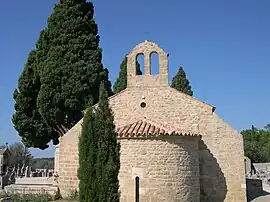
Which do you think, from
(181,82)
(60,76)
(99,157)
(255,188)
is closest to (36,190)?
(60,76)

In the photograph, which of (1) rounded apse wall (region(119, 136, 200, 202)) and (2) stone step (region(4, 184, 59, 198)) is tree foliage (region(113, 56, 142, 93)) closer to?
(2) stone step (region(4, 184, 59, 198))

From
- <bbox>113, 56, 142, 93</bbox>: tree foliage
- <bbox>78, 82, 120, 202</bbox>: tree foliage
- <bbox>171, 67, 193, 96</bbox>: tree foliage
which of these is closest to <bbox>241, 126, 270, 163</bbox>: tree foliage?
<bbox>171, 67, 193, 96</bbox>: tree foliage

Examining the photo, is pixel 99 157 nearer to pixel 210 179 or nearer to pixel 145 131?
pixel 145 131

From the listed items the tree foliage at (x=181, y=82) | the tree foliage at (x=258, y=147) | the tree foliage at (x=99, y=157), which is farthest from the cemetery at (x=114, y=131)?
the tree foliage at (x=258, y=147)

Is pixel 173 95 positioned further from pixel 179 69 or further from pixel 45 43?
pixel 179 69

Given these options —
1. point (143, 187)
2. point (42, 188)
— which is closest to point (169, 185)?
point (143, 187)

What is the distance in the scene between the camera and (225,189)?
55.1 ft

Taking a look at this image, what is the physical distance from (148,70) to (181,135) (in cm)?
460

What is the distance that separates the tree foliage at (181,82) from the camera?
3528 centimetres

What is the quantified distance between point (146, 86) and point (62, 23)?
9.39 m

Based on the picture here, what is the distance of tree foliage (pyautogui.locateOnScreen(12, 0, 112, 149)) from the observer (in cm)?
2214

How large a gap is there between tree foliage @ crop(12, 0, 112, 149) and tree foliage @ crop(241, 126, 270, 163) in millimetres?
46729

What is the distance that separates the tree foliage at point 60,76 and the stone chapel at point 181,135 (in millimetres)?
4620

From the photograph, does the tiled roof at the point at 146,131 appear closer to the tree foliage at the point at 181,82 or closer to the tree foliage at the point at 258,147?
the tree foliage at the point at 181,82
